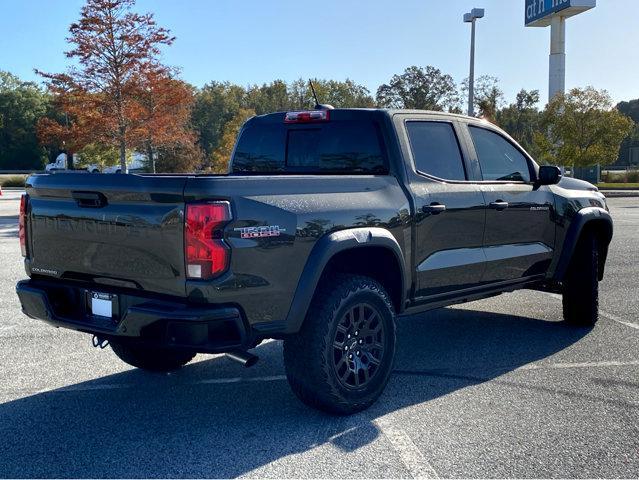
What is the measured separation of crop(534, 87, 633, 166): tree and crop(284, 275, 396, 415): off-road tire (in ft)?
116

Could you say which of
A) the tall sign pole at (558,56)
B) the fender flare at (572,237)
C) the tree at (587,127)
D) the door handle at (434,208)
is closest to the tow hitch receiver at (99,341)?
the door handle at (434,208)

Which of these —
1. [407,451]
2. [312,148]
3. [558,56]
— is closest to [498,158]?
[312,148]

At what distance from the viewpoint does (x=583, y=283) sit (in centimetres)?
637

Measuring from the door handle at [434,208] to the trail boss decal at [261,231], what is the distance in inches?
51.3

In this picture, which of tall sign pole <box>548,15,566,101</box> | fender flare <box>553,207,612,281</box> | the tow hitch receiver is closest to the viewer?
the tow hitch receiver

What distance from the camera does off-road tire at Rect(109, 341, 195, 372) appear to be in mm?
5035

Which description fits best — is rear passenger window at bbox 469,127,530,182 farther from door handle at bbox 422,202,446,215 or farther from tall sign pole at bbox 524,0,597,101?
tall sign pole at bbox 524,0,597,101

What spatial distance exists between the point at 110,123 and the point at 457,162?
19.7 m

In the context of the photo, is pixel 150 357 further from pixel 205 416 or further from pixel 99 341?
pixel 205 416

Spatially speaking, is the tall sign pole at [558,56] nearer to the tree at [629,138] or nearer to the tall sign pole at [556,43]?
the tall sign pole at [556,43]

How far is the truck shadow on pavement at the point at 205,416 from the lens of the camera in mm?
3576

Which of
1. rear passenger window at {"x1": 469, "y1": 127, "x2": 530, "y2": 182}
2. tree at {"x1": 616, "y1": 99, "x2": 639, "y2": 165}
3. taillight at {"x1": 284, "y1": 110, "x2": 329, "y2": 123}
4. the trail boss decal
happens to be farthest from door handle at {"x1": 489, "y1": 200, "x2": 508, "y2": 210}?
tree at {"x1": 616, "y1": 99, "x2": 639, "y2": 165}

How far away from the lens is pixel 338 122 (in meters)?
5.00

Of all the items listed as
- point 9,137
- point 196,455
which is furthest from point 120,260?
point 9,137
